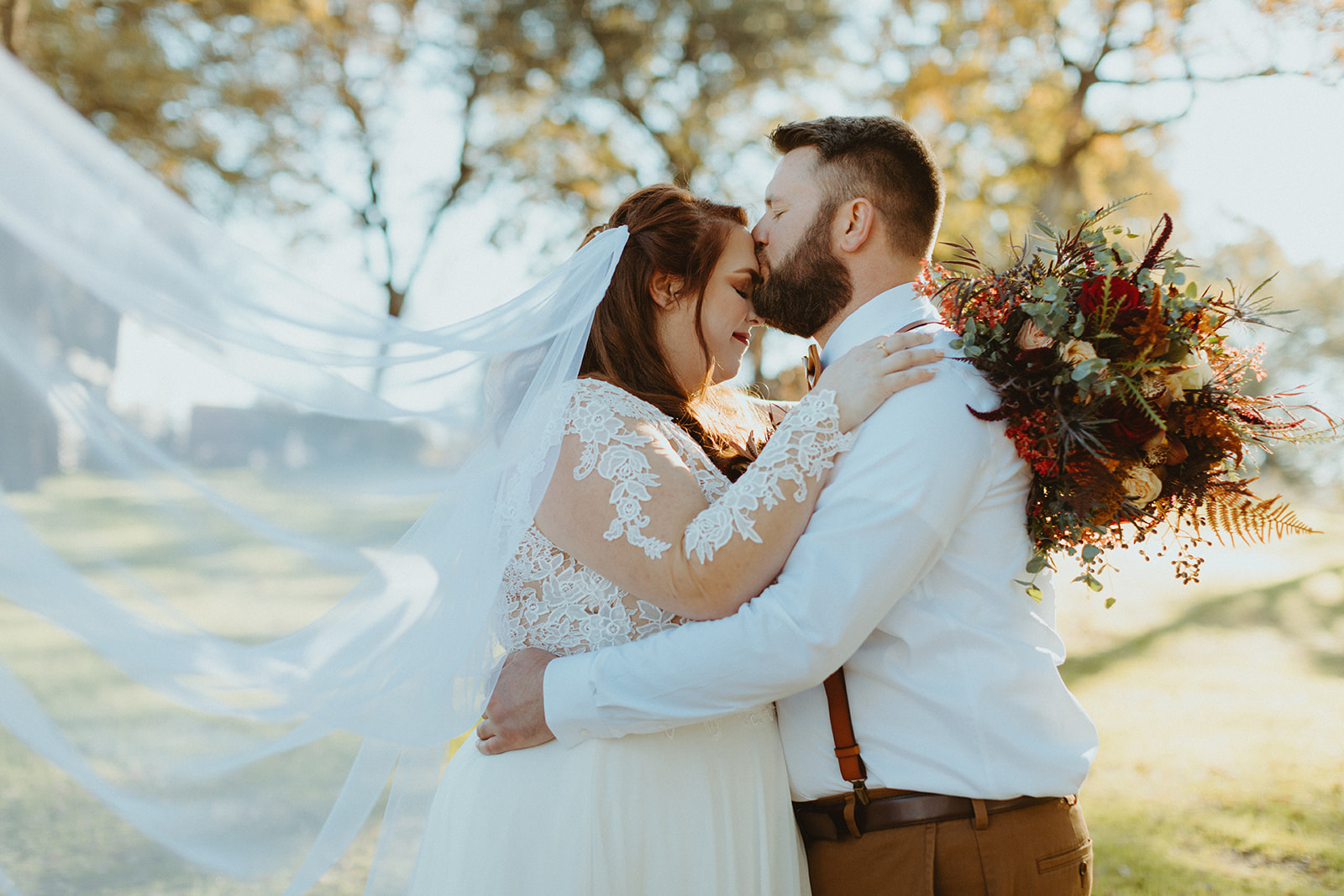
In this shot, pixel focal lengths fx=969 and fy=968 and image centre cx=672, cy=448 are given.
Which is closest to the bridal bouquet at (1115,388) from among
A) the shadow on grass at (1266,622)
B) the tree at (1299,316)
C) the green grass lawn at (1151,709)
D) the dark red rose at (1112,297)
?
the dark red rose at (1112,297)

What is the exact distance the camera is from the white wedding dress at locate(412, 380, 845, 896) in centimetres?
239

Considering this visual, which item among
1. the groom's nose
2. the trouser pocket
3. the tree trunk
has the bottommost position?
the trouser pocket

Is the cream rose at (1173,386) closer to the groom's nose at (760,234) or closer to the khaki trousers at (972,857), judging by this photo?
the khaki trousers at (972,857)

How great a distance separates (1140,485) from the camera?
2354 mm

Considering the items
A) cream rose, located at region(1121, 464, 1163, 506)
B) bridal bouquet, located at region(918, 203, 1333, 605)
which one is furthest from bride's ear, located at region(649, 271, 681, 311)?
cream rose, located at region(1121, 464, 1163, 506)

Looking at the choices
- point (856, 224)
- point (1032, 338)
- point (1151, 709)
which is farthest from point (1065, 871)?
point (1151, 709)

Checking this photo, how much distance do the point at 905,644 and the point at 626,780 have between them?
788 mm

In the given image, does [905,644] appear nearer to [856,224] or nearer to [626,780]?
[626,780]

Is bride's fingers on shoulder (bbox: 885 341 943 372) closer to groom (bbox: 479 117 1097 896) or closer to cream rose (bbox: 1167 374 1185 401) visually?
groom (bbox: 479 117 1097 896)

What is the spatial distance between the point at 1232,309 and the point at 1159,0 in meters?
10.3

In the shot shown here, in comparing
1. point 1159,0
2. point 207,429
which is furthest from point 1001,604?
point 1159,0

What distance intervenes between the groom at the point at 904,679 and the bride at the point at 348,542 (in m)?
0.09

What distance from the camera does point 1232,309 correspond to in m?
2.52

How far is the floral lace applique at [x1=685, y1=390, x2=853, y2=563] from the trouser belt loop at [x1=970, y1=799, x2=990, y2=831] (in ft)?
2.80
